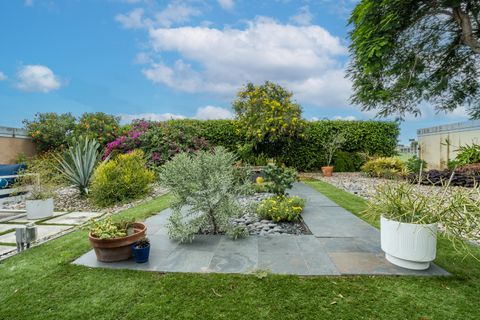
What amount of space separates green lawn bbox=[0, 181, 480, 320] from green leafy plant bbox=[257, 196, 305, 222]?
1.91m

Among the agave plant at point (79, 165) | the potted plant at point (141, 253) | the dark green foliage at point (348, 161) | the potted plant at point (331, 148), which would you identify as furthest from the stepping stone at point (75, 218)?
the dark green foliage at point (348, 161)

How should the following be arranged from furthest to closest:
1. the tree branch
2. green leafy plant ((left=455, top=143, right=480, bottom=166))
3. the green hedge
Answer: the green hedge → green leafy plant ((left=455, top=143, right=480, bottom=166)) → the tree branch

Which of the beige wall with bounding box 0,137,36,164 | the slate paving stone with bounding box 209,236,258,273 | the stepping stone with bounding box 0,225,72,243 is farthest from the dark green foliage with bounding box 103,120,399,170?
the slate paving stone with bounding box 209,236,258,273

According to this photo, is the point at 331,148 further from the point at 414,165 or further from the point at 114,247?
the point at 114,247

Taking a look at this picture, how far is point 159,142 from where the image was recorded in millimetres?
10375

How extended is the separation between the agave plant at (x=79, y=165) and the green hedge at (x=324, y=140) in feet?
18.1

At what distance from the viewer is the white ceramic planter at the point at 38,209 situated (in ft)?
16.1

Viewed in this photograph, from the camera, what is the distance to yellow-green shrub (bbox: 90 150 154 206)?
615 cm

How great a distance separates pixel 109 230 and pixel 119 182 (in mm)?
3690

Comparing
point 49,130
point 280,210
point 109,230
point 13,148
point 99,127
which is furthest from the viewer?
point 99,127

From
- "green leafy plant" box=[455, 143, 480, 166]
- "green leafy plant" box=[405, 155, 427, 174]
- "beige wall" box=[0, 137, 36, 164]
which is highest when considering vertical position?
"beige wall" box=[0, 137, 36, 164]

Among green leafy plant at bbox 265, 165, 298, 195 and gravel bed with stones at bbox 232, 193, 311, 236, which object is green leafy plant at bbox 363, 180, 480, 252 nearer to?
gravel bed with stones at bbox 232, 193, 311, 236

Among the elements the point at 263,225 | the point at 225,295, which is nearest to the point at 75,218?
the point at 263,225

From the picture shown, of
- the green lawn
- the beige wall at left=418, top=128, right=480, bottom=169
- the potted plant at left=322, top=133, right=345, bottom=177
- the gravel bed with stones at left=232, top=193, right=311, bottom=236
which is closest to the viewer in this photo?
the green lawn
